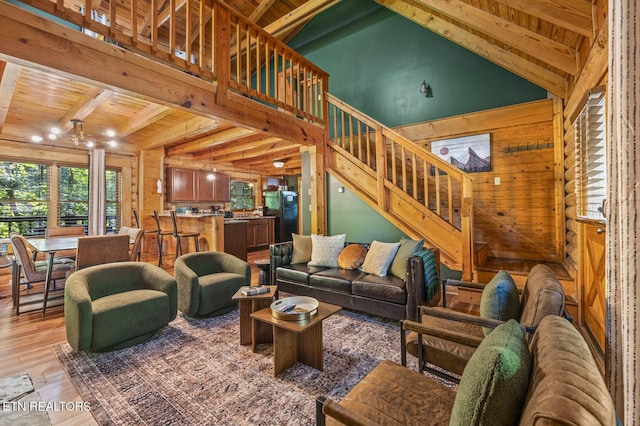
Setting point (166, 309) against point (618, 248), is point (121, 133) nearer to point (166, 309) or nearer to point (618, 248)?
point (166, 309)

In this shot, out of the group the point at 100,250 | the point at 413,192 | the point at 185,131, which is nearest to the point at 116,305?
the point at 100,250

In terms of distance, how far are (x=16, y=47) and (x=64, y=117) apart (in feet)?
11.4

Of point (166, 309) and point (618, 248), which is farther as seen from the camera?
point (166, 309)

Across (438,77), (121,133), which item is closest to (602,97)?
(438,77)

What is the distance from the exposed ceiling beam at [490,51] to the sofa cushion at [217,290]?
487 centimetres

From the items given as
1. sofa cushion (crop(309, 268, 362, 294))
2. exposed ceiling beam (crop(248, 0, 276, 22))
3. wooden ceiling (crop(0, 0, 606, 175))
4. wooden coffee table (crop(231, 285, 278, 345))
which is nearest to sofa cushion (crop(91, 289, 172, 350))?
wooden coffee table (crop(231, 285, 278, 345))

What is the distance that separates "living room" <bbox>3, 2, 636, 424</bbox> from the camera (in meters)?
4.25

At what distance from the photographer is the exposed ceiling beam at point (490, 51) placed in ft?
12.7

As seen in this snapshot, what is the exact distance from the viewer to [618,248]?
3.42ft

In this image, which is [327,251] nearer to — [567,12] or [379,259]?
[379,259]

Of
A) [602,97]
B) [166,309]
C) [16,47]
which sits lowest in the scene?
[166,309]

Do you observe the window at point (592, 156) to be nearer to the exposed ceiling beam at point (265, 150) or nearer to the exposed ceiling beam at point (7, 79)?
the exposed ceiling beam at point (265, 150)

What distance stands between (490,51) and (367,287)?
4.11 meters

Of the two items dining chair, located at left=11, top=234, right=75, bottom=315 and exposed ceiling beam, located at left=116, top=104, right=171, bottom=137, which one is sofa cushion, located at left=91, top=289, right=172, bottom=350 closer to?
dining chair, located at left=11, top=234, right=75, bottom=315
